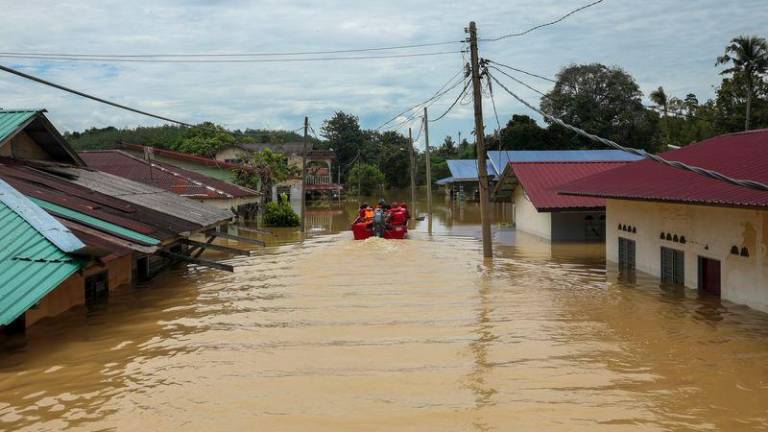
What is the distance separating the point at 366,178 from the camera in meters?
80.1

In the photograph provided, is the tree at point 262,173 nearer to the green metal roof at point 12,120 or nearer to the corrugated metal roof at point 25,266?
the green metal roof at point 12,120

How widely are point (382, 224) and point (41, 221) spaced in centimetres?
1968

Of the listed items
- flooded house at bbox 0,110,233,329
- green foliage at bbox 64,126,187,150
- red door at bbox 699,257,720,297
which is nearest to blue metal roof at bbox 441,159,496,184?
green foliage at bbox 64,126,187,150

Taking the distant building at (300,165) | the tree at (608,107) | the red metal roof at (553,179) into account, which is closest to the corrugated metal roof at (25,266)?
the red metal roof at (553,179)

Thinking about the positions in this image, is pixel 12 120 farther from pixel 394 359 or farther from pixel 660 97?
pixel 660 97

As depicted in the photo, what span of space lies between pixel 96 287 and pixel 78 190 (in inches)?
101

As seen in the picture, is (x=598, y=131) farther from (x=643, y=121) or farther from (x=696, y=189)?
(x=696, y=189)

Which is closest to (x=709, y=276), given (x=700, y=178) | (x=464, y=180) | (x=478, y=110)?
(x=700, y=178)

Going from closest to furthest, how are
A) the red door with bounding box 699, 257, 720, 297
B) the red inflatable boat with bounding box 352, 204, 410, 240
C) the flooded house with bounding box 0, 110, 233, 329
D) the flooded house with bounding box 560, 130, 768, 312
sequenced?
the flooded house with bounding box 0, 110, 233, 329, the flooded house with bounding box 560, 130, 768, 312, the red door with bounding box 699, 257, 720, 297, the red inflatable boat with bounding box 352, 204, 410, 240

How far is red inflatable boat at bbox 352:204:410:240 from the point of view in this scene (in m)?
30.0

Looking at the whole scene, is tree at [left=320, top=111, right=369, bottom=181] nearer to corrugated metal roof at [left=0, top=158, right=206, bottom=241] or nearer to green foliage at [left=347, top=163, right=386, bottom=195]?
green foliage at [left=347, top=163, right=386, bottom=195]

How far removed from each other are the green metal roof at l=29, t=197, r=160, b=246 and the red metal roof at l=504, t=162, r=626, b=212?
19.1 meters

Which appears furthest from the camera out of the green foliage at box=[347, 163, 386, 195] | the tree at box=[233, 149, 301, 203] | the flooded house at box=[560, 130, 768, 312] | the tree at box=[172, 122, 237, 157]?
the green foliage at box=[347, 163, 386, 195]

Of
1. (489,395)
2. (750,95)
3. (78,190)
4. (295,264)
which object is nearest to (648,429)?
(489,395)
